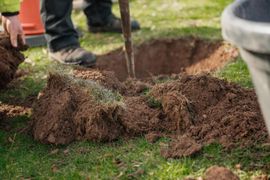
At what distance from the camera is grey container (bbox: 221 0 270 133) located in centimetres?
185

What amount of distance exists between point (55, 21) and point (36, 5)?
2.75 ft

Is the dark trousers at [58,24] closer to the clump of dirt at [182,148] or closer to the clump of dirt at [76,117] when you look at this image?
the clump of dirt at [76,117]

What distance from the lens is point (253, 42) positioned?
1.88m

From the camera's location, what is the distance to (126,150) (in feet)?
9.68

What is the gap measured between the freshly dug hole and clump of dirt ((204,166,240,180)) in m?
2.19

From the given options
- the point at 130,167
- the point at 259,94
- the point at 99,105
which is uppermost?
the point at 259,94

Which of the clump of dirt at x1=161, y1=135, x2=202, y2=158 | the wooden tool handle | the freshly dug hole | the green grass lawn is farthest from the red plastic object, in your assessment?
the clump of dirt at x1=161, y1=135, x2=202, y2=158

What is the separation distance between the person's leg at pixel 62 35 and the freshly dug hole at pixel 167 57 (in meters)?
0.24

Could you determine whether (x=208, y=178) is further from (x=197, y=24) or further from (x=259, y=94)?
(x=197, y=24)

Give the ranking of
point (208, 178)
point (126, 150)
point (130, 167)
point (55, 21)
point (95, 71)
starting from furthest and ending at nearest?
point (55, 21), point (95, 71), point (126, 150), point (130, 167), point (208, 178)

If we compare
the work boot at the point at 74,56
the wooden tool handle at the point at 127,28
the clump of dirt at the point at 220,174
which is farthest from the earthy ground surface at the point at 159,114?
the work boot at the point at 74,56

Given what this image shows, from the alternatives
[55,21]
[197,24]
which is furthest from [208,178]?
[197,24]

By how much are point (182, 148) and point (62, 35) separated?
2120mm

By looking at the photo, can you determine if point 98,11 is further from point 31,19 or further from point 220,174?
point 220,174
